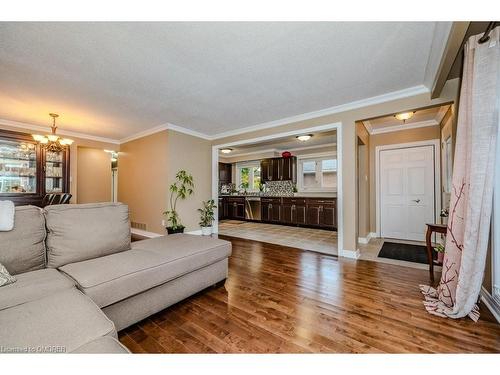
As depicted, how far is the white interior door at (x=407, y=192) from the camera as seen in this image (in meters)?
4.32

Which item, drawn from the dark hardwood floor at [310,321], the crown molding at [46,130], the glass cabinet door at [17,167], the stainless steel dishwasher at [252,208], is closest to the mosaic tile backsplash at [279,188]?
the stainless steel dishwasher at [252,208]

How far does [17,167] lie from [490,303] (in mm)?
7582

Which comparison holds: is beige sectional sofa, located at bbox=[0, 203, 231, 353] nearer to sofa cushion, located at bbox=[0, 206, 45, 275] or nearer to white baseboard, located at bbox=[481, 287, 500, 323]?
sofa cushion, located at bbox=[0, 206, 45, 275]

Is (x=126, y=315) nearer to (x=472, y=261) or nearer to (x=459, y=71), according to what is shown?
(x=472, y=261)

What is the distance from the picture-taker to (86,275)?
1.44m

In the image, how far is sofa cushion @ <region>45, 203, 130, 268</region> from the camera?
170cm

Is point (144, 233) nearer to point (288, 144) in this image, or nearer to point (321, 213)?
point (321, 213)

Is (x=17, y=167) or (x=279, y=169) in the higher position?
(x=279, y=169)

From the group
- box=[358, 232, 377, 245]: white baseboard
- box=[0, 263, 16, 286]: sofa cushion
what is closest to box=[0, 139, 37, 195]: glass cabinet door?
box=[0, 263, 16, 286]: sofa cushion

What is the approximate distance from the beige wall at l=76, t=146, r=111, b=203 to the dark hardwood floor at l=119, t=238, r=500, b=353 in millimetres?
5956

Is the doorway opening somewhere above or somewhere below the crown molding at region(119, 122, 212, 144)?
below

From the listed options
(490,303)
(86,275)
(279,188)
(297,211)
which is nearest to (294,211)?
(297,211)
